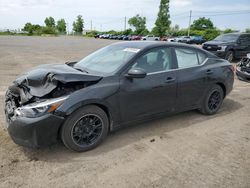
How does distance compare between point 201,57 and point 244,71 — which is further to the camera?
point 244,71

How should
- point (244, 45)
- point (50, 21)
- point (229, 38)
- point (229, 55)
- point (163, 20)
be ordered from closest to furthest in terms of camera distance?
point (229, 55) → point (244, 45) → point (229, 38) → point (163, 20) → point (50, 21)

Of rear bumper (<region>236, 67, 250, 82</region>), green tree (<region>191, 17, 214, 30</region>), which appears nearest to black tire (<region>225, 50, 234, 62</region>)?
rear bumper (<region>236, 67, 250, 82</region>)

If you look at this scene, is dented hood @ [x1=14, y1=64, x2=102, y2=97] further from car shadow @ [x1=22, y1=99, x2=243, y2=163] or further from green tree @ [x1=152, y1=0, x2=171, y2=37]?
green tree @ [x1=152, y1=0, x2=171, y2=37]

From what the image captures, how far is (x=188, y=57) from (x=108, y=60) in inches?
62.4

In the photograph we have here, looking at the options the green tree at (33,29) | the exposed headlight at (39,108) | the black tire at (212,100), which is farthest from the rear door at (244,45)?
the green tree at (33,29)

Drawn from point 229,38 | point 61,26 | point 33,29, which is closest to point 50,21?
point 61,26

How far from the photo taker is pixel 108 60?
4.30 meters

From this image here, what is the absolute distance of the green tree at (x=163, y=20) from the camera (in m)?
53.2

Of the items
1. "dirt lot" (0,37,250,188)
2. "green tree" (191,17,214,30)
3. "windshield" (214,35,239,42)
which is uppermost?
"green tree" (191,17,214,30)

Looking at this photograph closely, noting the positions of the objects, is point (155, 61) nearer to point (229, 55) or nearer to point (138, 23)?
point (229, 55)

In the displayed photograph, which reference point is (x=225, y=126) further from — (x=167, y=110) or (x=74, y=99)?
(x=74, y=99)

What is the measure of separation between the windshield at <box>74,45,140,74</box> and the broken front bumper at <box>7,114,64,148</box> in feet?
3.79

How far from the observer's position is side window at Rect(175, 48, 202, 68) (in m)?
4.59

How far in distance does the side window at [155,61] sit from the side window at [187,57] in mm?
251
